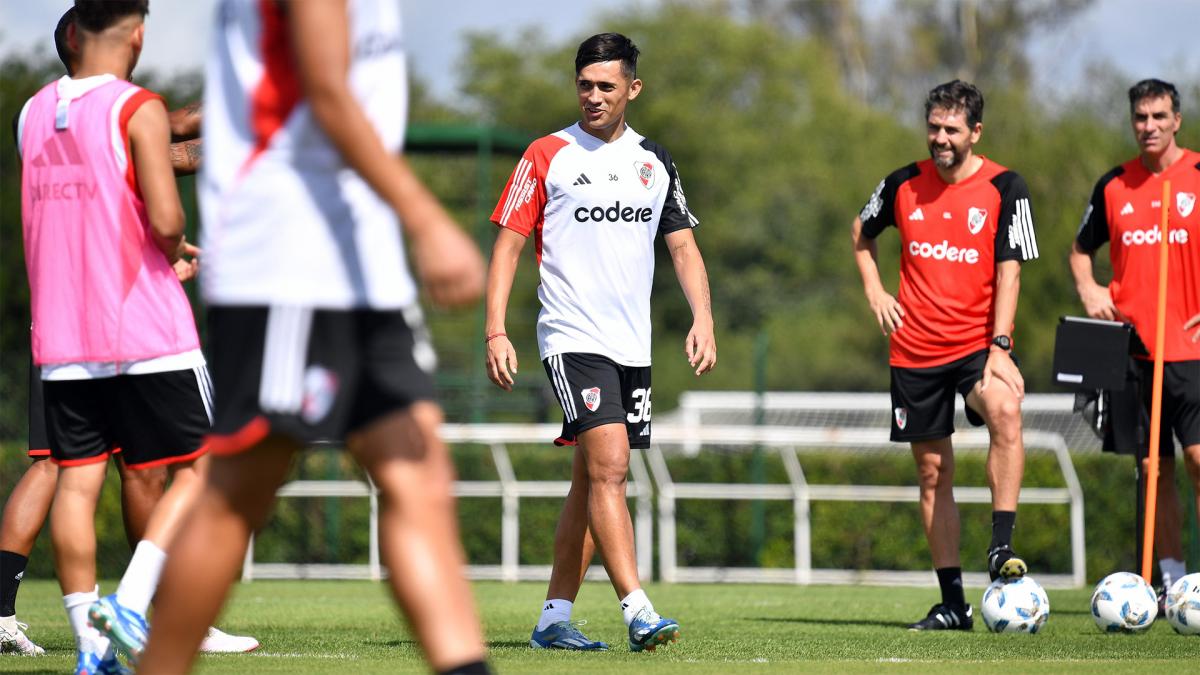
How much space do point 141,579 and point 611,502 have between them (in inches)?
83.0

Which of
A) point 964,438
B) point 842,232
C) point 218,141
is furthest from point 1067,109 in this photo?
point 218,141

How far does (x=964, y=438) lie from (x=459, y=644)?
12.5m

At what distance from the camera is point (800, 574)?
49.4 feet

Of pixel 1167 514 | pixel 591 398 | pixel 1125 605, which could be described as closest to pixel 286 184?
pixel 591 398

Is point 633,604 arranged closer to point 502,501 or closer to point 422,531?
point 422,531

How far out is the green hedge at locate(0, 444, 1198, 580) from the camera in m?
16.2

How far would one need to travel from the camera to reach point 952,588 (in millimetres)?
7965

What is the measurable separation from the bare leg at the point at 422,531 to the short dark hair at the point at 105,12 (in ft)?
7.29

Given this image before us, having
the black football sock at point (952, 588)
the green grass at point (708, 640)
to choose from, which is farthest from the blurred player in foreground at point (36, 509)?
the black football sock at point (952, 588)

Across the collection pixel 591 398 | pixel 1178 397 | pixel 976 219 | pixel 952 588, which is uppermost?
pixel 976 219

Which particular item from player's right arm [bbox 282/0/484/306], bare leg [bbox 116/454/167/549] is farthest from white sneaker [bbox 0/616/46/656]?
player's right arm [bbox 282/0/484/306]

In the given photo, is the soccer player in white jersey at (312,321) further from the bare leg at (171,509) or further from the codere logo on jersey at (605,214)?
the codere logo on jersey at (605,214)

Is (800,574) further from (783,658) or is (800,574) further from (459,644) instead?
(459,644)

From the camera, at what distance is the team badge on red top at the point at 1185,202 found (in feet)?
28.7
